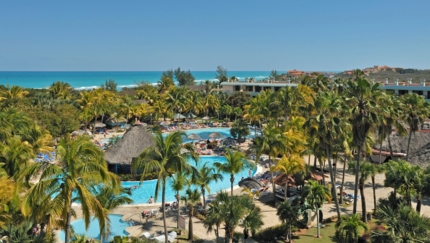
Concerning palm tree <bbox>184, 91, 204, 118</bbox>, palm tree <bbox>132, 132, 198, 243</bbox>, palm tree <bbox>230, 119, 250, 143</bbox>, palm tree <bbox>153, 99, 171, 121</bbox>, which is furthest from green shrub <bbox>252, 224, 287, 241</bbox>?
palm tree <bbox>184, 91, 204, 118</bbox>

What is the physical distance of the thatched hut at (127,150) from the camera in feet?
93.1

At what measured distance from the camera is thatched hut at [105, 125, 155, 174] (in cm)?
2839

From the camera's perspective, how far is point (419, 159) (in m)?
29.1

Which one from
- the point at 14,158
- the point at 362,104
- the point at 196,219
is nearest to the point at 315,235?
the point at 196,219

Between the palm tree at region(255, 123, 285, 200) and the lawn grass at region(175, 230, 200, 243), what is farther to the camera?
the palm tree at region(255, 123, 285, 200)

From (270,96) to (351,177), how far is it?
15.2m

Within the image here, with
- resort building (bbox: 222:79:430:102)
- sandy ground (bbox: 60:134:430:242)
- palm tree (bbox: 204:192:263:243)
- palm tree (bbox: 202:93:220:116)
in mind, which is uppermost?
resort building (bbox: 222:79:430:102)

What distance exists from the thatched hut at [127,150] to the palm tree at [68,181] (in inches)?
702

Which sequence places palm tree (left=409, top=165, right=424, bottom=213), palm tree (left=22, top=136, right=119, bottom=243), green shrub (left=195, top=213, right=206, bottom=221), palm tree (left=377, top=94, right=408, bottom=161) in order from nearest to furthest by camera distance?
palm tree (left=22, top=136, right=119, bottom=243), palm tree (left=409, top=165, right=424, bottom=213), palm tree (left=377, top=94, right=408, bottom=161), green shrub (left=195, top=213, right=206, bottom=221)

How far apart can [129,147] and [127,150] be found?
12.8 inches

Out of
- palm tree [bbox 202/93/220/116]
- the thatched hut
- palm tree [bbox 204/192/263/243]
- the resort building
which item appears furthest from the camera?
palm tree [bbox 202/93/220/116]

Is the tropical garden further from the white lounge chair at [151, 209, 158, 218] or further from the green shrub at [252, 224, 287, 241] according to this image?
the white lounge chair at [151, 209, 158, 218]

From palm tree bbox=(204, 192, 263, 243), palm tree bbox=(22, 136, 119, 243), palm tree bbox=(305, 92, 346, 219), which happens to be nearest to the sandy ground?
palm tree bbox=(204, 192, 263, 243)

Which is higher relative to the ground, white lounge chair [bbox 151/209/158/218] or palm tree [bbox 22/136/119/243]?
palm tree [bbox 22/136/119/243]
